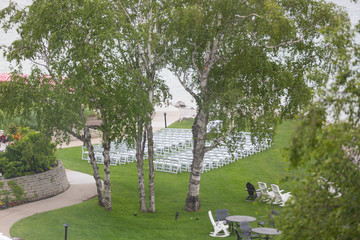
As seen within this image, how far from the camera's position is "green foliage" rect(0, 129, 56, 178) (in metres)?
19.6

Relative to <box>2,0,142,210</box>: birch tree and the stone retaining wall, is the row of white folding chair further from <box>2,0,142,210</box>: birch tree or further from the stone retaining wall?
<box>2,0,142,210</box>: birch tree

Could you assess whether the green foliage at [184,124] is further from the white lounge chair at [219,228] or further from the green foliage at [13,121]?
the white lounge chair at [219,228]

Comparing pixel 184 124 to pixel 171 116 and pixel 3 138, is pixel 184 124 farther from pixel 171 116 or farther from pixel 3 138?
pixel 3 138

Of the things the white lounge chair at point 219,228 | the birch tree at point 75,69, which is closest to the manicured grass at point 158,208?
the white lounge chair at point 219,228

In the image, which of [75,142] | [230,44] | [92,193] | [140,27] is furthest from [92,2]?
[75,142]

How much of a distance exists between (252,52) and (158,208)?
26.4ft

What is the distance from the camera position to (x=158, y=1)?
20.1 metres

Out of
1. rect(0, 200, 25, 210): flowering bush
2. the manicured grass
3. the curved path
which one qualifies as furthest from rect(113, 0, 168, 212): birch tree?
rect(0, 200, 25, 210): flowering bush

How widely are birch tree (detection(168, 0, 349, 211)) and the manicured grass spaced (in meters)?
3.73

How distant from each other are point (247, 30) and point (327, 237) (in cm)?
1292

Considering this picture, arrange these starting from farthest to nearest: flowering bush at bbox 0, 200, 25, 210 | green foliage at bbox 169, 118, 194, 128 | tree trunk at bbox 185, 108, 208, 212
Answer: green foliage at bbox 169, 118, 194, 128 → tree trunk at bbox 185, 108, 208, 212 → flowering bush at bbox 0, 200, 25, 210

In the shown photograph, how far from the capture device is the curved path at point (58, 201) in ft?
56.9

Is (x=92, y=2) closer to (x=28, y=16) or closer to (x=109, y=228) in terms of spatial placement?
(x=28, y=16)

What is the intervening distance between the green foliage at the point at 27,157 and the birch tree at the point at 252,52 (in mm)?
6927
